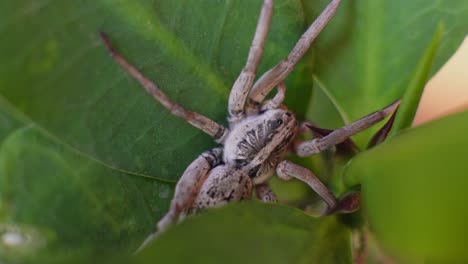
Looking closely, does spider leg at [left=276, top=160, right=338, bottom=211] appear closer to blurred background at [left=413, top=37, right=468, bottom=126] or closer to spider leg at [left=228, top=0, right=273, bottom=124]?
spider leg at [left=228, top=0, right=273, bottom=124]

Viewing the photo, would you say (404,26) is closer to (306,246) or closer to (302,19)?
(302,19)

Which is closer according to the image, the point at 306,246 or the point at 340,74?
the point at 306,246

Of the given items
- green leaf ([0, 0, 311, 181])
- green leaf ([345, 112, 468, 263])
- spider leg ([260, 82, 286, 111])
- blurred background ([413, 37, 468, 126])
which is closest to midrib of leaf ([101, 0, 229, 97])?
green leaf ([0, 0, 311, 181])

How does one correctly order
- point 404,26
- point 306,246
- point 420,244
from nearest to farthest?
point 420,244, point 306,246, point 404,26

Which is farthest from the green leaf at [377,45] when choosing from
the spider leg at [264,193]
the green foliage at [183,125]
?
the spider leg at [264,193]

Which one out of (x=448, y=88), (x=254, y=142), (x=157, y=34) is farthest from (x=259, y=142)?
(x=448, y=88)

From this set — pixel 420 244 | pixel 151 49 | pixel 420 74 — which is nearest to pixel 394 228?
pixel 420 244

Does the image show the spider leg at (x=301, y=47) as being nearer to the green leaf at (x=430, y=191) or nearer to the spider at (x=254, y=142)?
the spider at (x=254, y=142)
